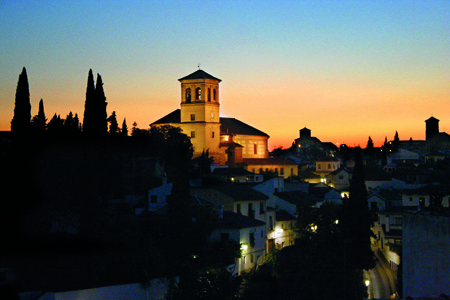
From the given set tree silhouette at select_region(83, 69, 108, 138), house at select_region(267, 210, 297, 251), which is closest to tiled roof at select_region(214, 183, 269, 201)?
house at select_region(267, 210, 297, 251)

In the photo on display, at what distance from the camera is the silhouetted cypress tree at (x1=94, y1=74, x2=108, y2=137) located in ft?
119

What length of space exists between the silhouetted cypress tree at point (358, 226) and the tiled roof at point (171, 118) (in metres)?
45.3

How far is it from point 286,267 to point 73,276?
13.3m

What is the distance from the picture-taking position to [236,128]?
319ft

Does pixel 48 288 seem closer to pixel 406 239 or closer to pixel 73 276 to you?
pixel 73 276

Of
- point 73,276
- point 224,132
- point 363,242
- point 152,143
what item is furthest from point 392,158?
point 73,276

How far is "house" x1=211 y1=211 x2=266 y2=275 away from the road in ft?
21.7

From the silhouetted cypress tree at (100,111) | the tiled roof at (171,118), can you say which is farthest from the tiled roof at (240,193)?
the tiled roof at (171,118)

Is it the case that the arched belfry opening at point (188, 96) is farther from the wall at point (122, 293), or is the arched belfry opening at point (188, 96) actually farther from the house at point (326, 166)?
the wall at point (122, 293)

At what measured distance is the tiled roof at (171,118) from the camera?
88662 mm

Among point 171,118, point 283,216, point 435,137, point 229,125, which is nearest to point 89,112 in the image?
point 283,216

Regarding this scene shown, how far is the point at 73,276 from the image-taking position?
90.2 ft

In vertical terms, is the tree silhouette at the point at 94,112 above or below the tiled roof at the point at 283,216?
above

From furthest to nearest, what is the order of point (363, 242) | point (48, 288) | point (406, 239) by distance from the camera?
point (363, 242) < point (48, 288) < point (406, 239)
